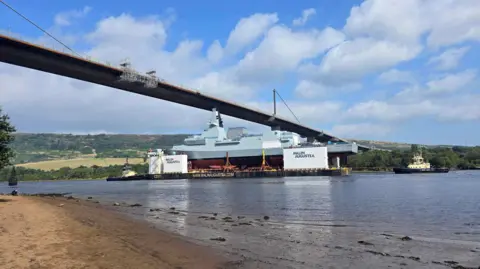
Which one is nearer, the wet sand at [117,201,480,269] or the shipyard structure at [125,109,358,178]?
the wet sand at [117,201,480,269]

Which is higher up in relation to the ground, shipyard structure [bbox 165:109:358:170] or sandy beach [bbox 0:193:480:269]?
shipyard structure [bbox 165:109:358:170]

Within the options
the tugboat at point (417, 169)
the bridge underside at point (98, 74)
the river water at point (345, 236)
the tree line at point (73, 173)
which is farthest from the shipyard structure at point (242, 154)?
the river water at point (345, 236)

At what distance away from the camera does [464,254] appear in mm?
9203

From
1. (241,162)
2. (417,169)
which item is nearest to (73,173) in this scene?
(241,162)

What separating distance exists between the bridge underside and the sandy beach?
38.3m

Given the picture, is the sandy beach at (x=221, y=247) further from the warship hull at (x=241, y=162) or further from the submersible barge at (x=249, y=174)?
the warship hull at (x=241, y=162)

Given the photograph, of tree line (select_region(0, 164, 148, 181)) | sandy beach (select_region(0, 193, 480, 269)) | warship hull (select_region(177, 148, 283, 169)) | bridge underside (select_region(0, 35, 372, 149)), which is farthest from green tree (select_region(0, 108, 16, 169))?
tree line (select_region(0, 164, 148, 181))

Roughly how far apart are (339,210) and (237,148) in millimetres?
71716

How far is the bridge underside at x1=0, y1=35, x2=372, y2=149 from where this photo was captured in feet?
151

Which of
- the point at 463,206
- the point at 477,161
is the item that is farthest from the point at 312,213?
the point at 477,161

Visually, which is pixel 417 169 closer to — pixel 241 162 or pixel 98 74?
pixel 241 162

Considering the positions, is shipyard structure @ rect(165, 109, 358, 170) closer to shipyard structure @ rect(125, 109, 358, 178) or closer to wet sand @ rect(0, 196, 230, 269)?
shipyard structure @ rect(125, 109, 358, 178)

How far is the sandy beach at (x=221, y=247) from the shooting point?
7.74 m

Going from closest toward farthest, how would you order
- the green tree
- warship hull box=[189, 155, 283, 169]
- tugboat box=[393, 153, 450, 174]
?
the green tree → tugboat box=[393, 153, 450, 174] → warship hull box=[189, 155, 283, 169]
